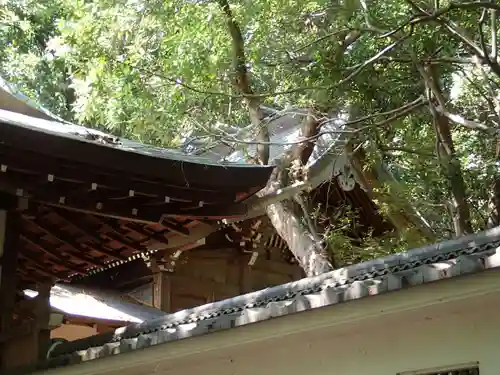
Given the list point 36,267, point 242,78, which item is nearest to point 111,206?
point 36,267

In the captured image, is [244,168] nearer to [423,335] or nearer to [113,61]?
[423,335]

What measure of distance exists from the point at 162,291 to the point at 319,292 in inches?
283

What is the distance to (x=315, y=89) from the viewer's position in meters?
5.35

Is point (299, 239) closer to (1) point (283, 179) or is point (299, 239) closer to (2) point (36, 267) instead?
(1) point (283, 179)

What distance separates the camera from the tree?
5.64m

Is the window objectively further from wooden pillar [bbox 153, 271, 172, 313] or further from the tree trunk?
wooden pillar [bbox 153, 271, 172, 313]

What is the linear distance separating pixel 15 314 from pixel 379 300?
3198 millimetres

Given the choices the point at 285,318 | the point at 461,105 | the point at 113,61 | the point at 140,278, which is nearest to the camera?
the point at 285,318

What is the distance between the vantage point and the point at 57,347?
5219 mm

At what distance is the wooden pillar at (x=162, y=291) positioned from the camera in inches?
403

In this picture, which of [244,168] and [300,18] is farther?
[300,18]

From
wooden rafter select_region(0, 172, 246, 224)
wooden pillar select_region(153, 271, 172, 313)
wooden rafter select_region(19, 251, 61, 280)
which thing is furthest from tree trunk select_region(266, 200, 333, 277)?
wooden pillar select_region(153, 271, 172, 313)

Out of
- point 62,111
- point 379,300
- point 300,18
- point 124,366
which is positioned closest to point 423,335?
point 379,300

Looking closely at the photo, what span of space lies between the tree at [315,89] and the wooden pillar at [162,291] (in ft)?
7.64
